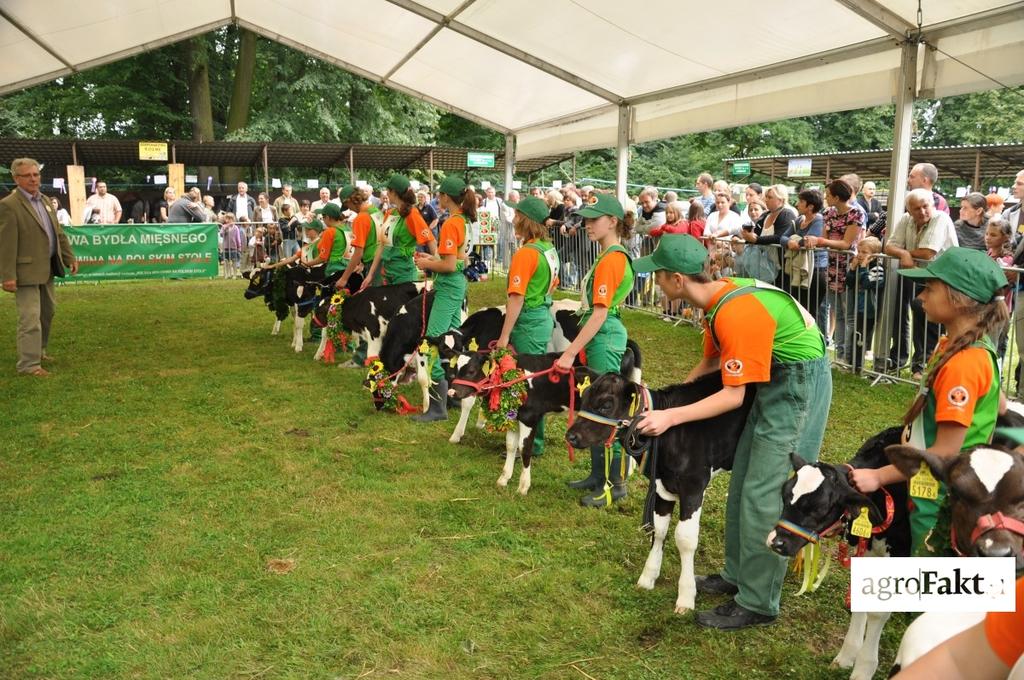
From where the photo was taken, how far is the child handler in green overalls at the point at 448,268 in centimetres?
705

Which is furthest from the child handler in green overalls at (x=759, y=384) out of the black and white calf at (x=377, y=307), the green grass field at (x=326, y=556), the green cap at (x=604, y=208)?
the black and white calf at (x=377, y=307)

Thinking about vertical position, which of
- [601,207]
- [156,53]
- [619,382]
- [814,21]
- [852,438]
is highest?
[156,53]

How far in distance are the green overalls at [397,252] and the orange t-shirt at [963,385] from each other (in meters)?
6.13

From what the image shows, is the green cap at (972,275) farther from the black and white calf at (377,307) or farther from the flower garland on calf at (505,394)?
the black and white calf at (377,307)

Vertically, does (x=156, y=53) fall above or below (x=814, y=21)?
above

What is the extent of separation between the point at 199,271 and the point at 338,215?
382 inches

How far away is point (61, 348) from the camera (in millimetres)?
10742

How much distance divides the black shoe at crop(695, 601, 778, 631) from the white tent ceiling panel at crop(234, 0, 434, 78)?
37.9ft

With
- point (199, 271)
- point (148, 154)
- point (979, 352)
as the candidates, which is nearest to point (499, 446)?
point (979, 352)

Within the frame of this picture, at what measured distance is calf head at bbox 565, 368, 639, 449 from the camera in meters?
4.02

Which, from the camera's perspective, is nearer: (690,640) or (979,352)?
(979,352)

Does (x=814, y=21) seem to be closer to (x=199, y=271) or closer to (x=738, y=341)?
(x=738, y=341)

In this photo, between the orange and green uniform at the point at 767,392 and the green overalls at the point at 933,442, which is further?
the orange and green uniform at the point at 767,392

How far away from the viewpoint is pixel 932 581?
208 cm
